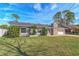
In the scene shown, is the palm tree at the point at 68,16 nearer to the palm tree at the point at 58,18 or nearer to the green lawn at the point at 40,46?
the palm tree at the point at 58,18

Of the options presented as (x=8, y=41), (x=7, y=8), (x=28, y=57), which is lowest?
(x=28, y=57)

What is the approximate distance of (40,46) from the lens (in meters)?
2.49

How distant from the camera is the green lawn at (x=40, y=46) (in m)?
2.47

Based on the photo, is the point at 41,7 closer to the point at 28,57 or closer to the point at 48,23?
the point at 48,23

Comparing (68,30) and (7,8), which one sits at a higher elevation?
(7,8)

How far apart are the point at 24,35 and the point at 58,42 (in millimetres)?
367

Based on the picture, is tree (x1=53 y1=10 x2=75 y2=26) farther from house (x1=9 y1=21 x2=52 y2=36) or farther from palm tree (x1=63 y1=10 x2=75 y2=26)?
house (x1=9 y1=21 x2=52 y2=36)

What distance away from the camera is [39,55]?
246 cm

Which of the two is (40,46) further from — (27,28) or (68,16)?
(68,16)

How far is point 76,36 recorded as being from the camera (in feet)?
8.20

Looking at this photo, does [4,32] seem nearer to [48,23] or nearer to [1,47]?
[1,47]

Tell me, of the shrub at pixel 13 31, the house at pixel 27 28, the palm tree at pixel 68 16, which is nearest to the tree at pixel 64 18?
the palm tree at pixel 68 16

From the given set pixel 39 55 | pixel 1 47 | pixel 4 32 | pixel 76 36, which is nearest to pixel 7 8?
pixel 4 32

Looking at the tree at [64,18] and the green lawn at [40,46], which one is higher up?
the tree at [64,18]
